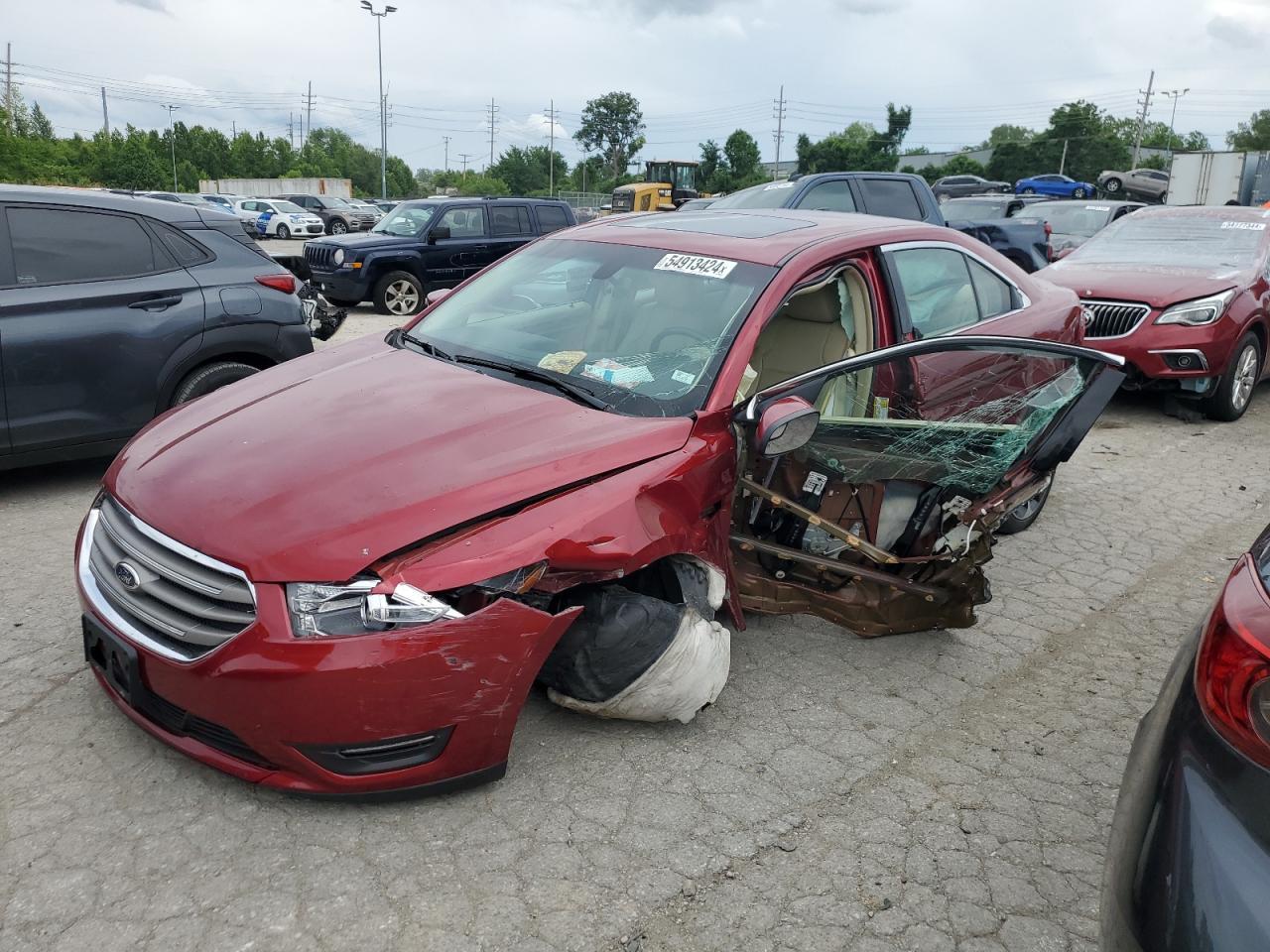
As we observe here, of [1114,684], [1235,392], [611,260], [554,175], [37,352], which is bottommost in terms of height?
[1114,684]

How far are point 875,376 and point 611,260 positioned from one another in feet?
3.99

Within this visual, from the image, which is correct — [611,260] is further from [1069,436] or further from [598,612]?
[1069,436]

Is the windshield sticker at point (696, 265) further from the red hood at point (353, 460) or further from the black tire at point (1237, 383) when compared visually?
the black tire at point (1237, 383)

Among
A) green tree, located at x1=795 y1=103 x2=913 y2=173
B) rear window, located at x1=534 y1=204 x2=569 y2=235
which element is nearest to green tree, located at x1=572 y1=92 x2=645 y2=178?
green tree, located at x1=795 y1=103 x2=913 y2=173

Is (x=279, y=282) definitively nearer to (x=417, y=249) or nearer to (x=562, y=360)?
(x=562, y=360)

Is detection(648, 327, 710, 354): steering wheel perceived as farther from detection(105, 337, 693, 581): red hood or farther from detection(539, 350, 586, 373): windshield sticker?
detection(105, 337, 693, 581): red hood

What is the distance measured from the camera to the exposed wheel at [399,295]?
12.7 m

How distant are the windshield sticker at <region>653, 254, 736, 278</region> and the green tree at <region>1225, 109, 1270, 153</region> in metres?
98.7

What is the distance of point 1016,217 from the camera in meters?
13.7

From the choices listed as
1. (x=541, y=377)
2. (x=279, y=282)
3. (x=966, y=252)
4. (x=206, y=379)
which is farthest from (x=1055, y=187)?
(x=541, y=377)

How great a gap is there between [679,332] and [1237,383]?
624 centimetres

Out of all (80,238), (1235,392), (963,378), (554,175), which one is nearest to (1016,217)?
(1235,392)

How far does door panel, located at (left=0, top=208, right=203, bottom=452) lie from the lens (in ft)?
15.6

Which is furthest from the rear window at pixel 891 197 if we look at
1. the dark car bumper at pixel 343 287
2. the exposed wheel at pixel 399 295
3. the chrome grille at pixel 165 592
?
the chrome grille at pixel 165 592
